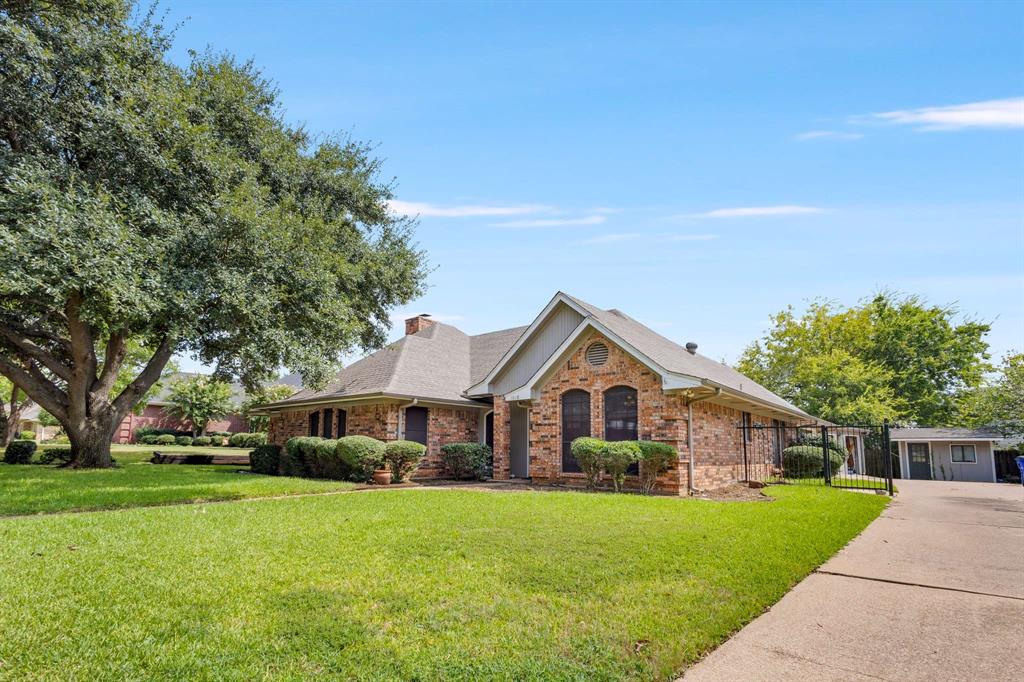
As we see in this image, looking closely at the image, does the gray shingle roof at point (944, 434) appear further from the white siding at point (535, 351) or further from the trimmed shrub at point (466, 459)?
the trimmed shrub at point (466, 459)

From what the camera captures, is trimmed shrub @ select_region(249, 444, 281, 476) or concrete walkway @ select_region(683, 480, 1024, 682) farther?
trimmed shrub @ select_region(249, 444, 281, 476)

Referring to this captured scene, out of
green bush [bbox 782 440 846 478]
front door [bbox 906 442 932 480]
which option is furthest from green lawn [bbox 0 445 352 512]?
front door [bbox 906 442 932 480]

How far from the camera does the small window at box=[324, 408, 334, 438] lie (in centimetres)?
1986

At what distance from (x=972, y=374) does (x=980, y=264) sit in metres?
33.2

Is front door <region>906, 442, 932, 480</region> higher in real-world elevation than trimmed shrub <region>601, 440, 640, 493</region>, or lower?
lower

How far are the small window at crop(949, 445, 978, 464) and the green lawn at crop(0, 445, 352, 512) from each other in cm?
3369

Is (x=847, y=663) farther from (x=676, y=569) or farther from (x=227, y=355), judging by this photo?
(x=227, y=355)

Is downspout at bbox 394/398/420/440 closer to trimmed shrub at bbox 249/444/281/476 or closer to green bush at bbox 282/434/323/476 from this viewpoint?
green bush at bbox 282/434/323/476

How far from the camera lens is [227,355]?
16.7 meters

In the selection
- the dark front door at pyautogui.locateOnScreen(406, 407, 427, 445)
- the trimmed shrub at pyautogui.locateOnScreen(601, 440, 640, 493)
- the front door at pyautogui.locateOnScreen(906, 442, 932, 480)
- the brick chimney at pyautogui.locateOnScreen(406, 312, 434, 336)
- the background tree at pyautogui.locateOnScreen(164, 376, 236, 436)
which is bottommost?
the front door at pyautogui.locateOnScreen(906, 442, 932, 480)

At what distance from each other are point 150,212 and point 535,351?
1096 cm

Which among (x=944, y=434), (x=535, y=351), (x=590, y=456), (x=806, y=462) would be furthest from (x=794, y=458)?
(x=944, y=434)

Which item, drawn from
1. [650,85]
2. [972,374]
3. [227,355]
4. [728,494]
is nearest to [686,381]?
[728,494]

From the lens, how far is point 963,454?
3170 centimetres
